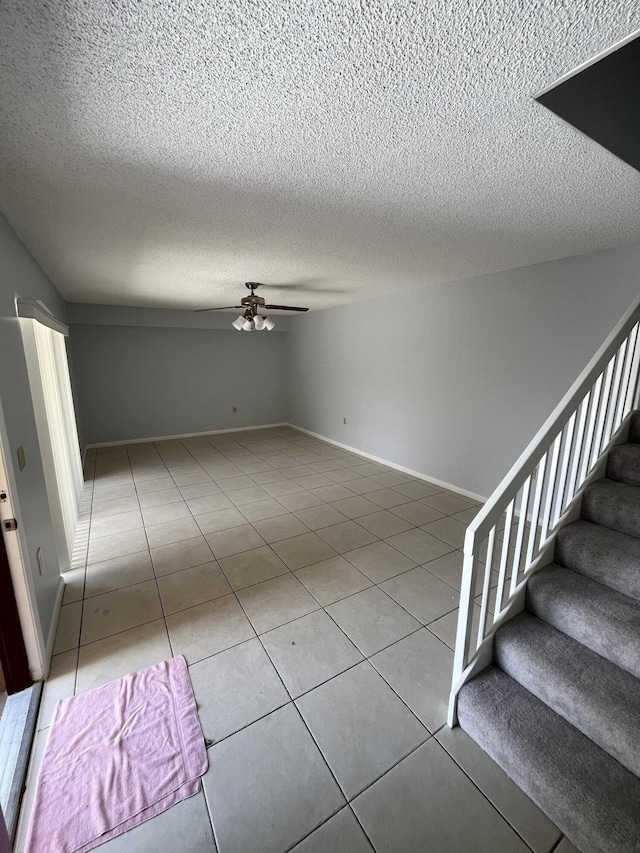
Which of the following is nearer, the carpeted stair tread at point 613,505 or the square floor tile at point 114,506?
the carpeted stair tread at point 613,505

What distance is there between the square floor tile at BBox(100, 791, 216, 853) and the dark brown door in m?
0.94

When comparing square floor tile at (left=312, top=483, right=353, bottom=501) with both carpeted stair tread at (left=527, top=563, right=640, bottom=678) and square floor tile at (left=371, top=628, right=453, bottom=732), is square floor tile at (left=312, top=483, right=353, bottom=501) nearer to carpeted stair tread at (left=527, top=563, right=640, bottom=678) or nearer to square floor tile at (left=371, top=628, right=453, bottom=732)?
square floor tile at (left=371, top=628, right=453, bottom=732)

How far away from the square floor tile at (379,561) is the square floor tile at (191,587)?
0.98m

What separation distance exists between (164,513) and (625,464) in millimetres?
3688

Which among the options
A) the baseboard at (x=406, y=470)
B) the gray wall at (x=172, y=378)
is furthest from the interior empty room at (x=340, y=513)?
the gray wall at (x=172, y=378)

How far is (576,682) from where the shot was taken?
4.25 ft

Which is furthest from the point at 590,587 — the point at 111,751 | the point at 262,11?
the point at 262,11

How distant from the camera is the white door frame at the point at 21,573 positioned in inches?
61.2

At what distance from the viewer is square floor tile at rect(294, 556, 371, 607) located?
91.7 inches

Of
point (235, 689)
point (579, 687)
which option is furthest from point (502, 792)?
point (235, 689)

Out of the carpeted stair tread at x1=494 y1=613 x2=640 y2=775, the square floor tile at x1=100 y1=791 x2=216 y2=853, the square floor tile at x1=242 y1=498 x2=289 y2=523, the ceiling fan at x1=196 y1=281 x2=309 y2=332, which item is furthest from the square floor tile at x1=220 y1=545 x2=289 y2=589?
the ceiling fan at x1=196 y1=281 x2=309 y2=332

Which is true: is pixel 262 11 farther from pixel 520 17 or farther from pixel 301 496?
pixel 301 496

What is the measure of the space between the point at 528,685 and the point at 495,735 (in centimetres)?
24

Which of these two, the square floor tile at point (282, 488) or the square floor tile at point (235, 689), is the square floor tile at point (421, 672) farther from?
the square floor tile at point (282, 488)
